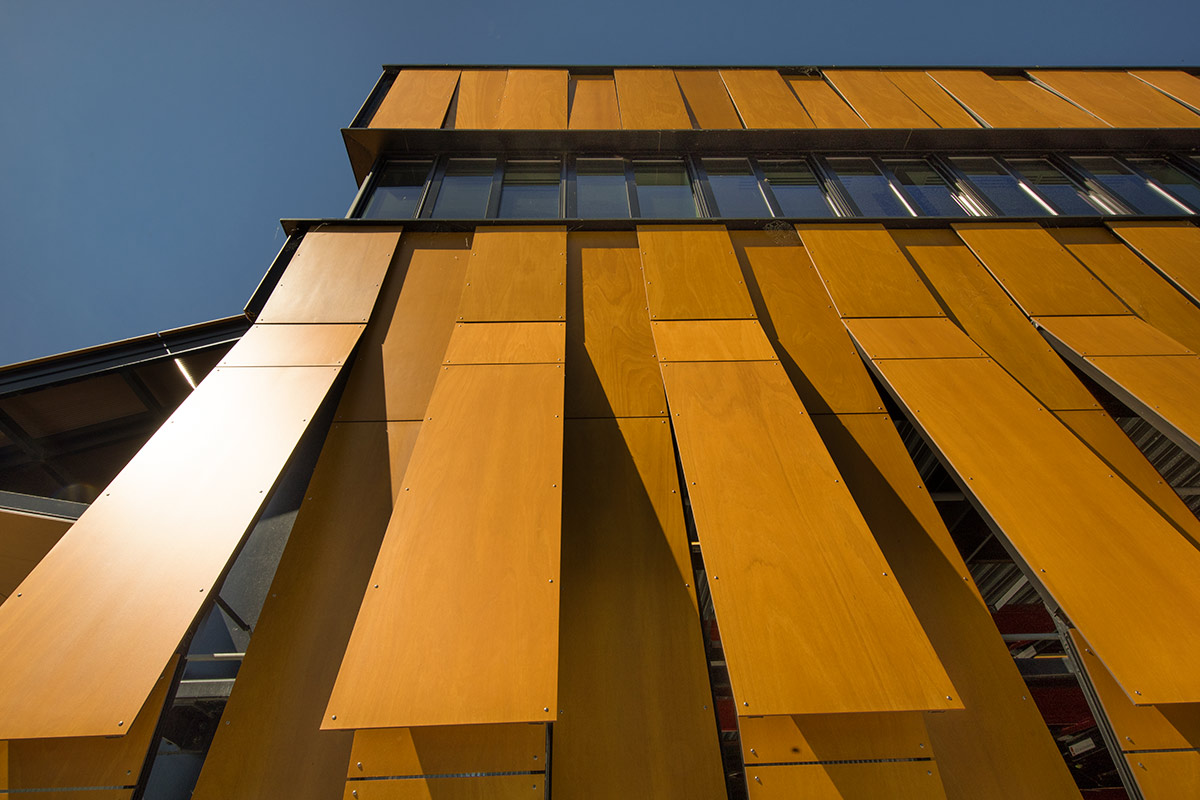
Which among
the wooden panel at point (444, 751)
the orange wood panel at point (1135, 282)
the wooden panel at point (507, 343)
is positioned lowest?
the wooden panel at point (444, 751)

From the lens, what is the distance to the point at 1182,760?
2945 mm

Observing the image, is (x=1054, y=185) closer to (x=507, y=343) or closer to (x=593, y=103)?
(x=593, y=103)

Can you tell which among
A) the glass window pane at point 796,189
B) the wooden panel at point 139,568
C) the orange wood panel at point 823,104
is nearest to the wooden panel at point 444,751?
the wooden panel at point 139,568

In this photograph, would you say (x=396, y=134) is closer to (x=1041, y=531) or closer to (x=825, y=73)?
(x=825, y=73)

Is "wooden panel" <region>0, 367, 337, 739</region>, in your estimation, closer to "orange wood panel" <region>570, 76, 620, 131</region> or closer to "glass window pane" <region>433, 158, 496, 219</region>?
"glass window pane" <region>433, 158, 496, 219</region>

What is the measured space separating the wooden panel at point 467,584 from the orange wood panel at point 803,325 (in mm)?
2670

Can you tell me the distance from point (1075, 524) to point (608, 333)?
4.07m

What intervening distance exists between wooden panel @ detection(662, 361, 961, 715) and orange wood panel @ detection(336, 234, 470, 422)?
8.40ft

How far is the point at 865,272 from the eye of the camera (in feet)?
20.4

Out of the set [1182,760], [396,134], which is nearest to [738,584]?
[1182,760]

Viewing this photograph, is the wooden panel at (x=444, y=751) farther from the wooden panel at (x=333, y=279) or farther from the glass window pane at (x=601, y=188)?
the glass window pane at (x=601, y=188)

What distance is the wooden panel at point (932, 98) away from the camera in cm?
898

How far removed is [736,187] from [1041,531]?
6.10 meters

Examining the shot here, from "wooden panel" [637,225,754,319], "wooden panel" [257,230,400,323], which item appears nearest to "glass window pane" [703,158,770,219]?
"wooden panel" [637,225,754,319]
